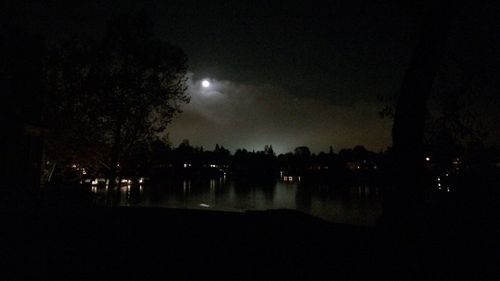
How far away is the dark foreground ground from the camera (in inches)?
283

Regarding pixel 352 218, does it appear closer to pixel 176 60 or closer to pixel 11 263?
pixel 176 60

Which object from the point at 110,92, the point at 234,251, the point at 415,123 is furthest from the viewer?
the point at 110,92

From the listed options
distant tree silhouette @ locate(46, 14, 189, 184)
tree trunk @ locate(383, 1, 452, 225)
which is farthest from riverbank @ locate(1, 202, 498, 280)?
distant tree silhouette @ locate(46, 14, 189, 184)

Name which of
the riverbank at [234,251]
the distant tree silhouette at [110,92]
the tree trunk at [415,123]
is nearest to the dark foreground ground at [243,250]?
the riverbank at [234,251]

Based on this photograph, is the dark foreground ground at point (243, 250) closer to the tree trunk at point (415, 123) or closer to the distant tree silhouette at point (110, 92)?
the tree trunk at point (415, 123)

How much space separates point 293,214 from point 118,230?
553 centimetres

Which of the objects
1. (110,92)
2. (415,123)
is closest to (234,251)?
(415,123)

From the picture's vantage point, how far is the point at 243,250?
28.3ft

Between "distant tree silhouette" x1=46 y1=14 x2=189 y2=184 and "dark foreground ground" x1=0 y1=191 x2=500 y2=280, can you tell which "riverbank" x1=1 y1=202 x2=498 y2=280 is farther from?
"distant tree silhouette" x1=46 y1=14 x2=189 y2=184

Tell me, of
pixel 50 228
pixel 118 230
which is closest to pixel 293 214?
pixel 118 230

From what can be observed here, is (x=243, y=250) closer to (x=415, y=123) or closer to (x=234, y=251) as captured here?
(x=234, y=251)

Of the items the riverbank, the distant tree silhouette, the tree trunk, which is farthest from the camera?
the distant tree silhouette

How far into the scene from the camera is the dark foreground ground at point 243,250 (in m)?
7.18

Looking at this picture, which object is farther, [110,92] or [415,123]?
[110,92]
